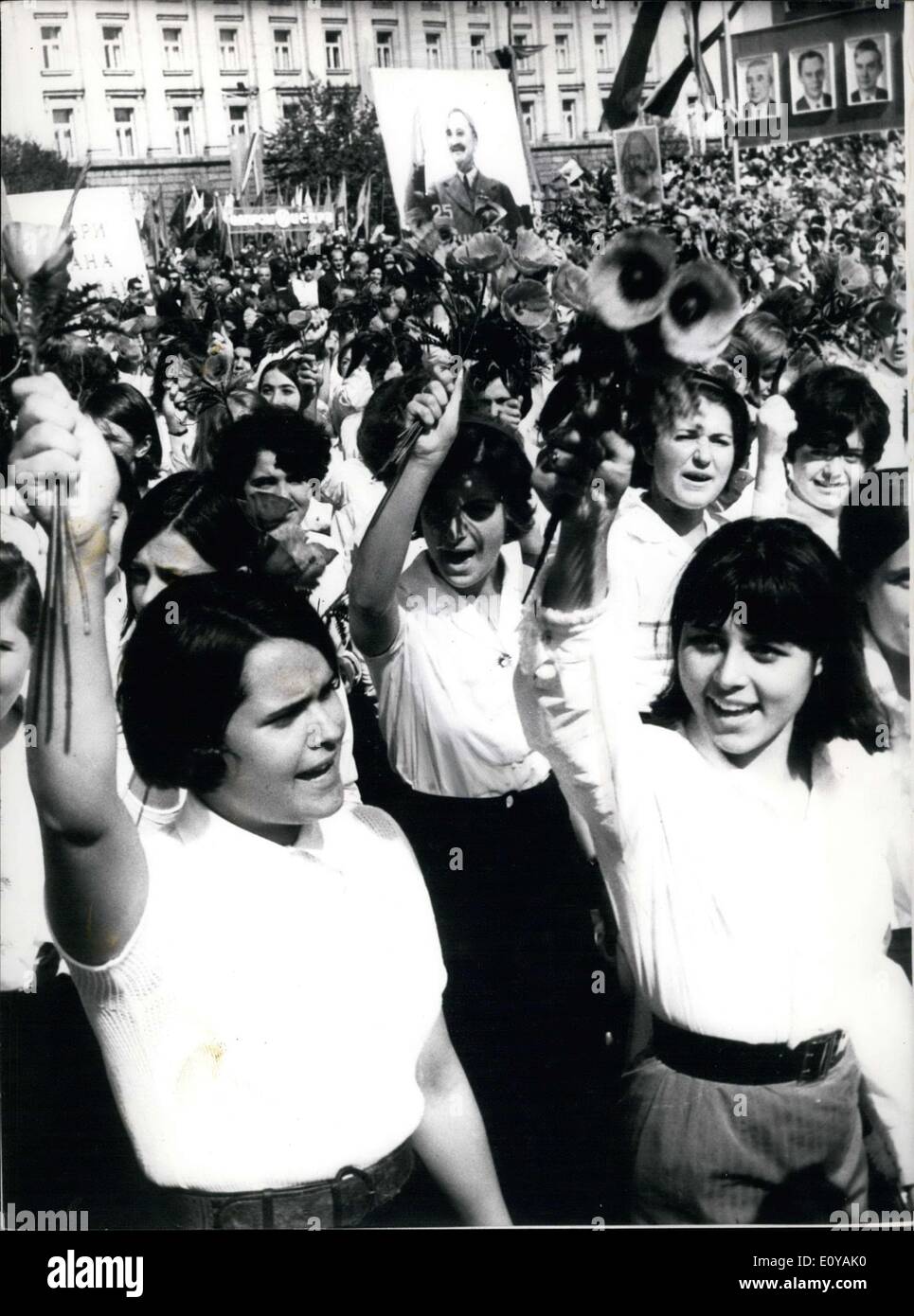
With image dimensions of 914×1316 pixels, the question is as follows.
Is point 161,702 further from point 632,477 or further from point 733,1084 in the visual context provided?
point 733,1084

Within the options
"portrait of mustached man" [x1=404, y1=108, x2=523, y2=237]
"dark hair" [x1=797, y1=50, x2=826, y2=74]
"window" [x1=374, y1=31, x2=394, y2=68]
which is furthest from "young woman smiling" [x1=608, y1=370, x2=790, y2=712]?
"window" [x1=374, y1=31, x2=394, y2=68]

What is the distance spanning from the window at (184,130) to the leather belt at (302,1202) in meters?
2.40

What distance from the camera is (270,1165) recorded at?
3686 mm

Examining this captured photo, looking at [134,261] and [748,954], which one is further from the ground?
[134,261]

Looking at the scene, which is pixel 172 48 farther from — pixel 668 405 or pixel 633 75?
pixel 668 405

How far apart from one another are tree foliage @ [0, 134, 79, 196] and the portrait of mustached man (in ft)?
2.68

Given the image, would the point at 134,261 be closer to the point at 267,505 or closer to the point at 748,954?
the point at 267,505

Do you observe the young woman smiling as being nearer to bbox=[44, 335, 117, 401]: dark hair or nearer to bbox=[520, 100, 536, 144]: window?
bbox=[520, 100, 536, 144]: window

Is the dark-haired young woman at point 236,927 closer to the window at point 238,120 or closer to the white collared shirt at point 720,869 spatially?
the white collared shirt at point 720,869

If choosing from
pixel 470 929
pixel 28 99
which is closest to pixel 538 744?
pixel 470 929

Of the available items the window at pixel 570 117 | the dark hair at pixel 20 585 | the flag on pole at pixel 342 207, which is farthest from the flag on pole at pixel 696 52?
the dark hair at pixel 20 585

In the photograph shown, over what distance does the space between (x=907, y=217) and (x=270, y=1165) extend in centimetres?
267

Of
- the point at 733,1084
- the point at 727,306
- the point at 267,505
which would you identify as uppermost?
the point at 727,306

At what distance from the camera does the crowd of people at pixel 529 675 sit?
3.73m
